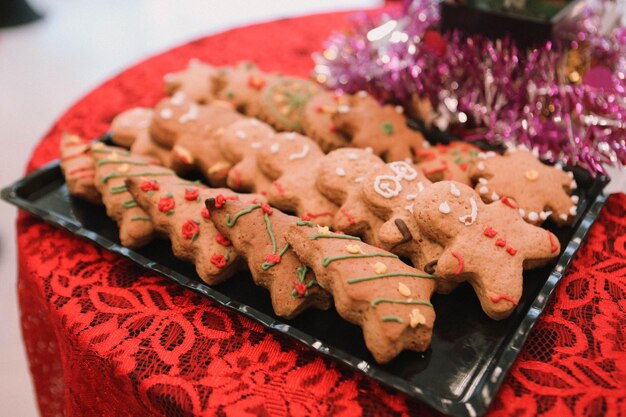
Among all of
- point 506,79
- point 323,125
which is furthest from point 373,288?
point 506,79

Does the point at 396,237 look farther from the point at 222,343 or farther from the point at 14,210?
the point at 14,210

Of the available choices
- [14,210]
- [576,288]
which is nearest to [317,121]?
[576,288]

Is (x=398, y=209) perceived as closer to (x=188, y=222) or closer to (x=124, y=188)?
(x=188, y=222)

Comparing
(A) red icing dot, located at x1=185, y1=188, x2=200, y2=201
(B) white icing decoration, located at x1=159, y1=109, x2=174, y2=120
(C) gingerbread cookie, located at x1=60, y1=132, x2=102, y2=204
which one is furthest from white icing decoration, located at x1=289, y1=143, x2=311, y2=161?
(C) gingerbread cookie, located at x1=60, y1=132, x2=102, y2=204

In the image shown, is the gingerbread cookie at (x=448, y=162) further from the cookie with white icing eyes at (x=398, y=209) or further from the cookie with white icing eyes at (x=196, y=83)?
the cookie with white icing eyes at (x=196, y=83)

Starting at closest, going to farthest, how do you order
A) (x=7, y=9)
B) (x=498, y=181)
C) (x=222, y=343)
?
(x=222, y=343)
(x=498, y=181)
(x=7, y=9)

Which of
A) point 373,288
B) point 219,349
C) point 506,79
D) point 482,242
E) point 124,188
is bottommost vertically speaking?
point 219,349

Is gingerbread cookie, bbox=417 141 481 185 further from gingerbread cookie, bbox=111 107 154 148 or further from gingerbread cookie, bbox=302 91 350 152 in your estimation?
gingerbread cookie, bbox=111 107 154 148
